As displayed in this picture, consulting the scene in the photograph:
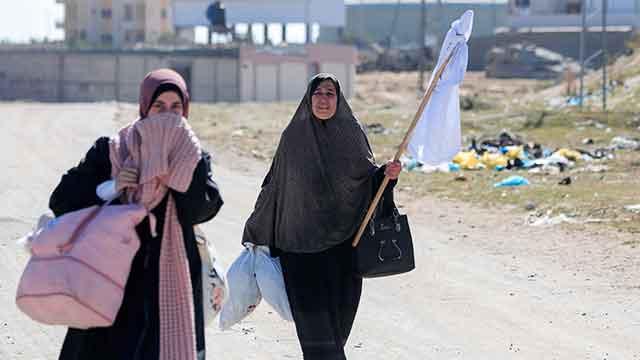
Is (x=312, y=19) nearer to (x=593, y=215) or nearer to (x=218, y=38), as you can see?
(x=218, y=38)

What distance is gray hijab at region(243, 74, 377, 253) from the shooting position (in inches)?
228

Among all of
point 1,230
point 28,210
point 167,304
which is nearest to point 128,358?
point 167,304

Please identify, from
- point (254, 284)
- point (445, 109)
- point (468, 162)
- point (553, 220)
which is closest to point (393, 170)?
point (445, 109)

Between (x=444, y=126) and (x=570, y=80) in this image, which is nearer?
(x=444, y=126)

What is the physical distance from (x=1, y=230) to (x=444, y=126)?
709 cm

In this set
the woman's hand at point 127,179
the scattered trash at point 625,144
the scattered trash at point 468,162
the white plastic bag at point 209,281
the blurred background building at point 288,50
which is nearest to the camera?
the woman's hand at point 127,179

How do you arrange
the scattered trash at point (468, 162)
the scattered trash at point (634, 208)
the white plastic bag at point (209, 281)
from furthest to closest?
the scattered trash at point (468, 162), the scattered trash at point (634, 208), the white plastic bag at point (209, 281)

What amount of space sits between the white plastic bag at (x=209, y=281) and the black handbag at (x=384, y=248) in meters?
0.92

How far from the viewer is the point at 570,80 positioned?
39.7 m

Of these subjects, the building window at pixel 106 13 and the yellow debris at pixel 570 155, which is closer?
the yellow debris at pixel 570 155

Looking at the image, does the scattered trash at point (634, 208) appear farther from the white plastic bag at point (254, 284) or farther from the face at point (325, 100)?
the face at point (325, 100)

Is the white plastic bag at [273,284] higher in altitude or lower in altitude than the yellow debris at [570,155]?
higher

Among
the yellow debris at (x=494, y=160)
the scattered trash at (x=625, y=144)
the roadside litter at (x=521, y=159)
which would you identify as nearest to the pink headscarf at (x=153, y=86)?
the roadside litter at (x=521, y=159)

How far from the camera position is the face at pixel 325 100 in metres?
5.73
